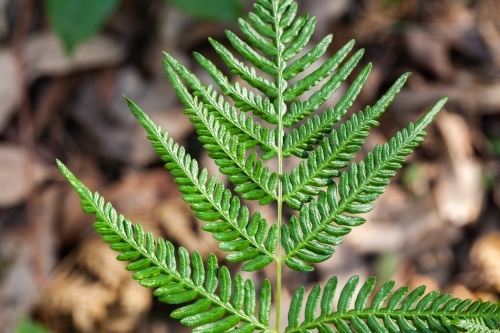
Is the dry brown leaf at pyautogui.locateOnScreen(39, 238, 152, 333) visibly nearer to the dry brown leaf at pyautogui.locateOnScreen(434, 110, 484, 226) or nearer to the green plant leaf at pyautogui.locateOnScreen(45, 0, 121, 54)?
the green plant leaf at pyautogui.locateOnScreen(45, 0, 121, 54)

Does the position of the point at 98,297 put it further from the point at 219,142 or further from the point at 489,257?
the point at 489,257

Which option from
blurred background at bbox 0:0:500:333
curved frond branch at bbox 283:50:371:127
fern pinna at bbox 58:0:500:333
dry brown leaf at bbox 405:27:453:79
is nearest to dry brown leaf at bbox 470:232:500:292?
blurred background at bbox 0:0:500:333

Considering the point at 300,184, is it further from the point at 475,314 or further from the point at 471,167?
the point at 471,167

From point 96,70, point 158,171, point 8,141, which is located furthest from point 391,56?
point 8,141

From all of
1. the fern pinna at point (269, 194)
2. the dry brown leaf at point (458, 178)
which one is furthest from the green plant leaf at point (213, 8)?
the fern pinna at point (269, 194)

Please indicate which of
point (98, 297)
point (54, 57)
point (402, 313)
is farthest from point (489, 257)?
point (54, 57)
